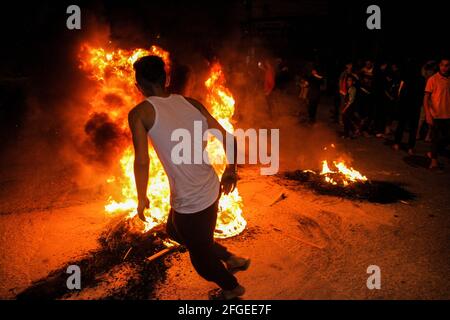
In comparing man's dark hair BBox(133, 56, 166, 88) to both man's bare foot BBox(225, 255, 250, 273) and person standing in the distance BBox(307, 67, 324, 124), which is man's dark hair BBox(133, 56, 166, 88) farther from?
person standing in the distance BBox(307, 67, 324, 124)

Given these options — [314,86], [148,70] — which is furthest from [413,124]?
[148,70]

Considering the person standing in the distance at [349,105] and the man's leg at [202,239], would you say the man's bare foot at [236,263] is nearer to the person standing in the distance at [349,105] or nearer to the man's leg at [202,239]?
the man's leg at [202,239]

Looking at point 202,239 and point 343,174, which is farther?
point 343,174

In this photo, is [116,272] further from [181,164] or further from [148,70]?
[148,70]

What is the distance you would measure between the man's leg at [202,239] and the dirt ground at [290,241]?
0.56m

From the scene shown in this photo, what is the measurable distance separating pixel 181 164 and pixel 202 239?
28.3 inches

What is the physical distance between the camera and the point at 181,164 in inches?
110

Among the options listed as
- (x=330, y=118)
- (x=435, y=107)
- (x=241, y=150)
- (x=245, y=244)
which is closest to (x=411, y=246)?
(x=245, y=244)

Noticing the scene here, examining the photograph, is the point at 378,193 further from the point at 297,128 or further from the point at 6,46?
the point at 6,46

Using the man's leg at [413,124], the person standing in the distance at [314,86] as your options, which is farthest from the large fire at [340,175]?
the person standing in the distance at [314,86]

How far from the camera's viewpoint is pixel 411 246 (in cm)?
438

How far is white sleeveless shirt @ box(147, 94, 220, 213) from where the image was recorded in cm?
271

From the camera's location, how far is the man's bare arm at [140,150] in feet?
8.90

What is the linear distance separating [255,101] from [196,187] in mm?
12159
